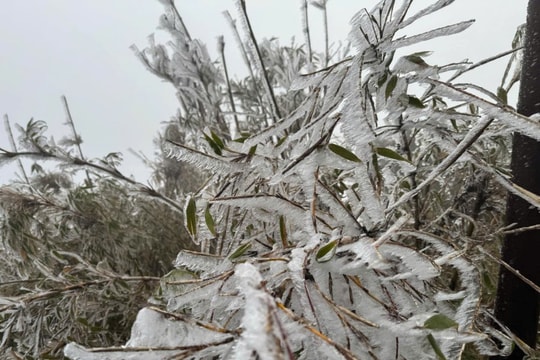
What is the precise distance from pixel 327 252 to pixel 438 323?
104mm

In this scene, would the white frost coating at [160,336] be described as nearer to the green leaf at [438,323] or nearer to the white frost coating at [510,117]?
the green leaf at [438,323]

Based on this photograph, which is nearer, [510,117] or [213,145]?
[510,117]

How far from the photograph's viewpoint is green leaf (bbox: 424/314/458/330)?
380 millimetres

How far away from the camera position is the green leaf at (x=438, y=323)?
38 cm

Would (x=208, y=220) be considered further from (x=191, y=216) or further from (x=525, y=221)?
(x=525, y=221)

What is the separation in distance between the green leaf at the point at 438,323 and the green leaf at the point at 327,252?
9 cm

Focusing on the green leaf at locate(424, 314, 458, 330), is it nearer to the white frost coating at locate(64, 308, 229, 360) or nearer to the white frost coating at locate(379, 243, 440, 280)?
the white frost coating at locate(379, 243, 440, 280)

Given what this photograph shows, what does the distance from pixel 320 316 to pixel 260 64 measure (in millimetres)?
717

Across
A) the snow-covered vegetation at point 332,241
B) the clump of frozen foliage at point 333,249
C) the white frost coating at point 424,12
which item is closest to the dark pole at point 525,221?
the snow-covered vegetation at point 332,241

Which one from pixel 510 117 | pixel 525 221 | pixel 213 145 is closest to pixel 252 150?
pixel 213 145

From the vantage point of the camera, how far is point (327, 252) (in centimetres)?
40

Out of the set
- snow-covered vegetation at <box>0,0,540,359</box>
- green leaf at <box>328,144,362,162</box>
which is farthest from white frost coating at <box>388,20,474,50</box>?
green leaf at <box>328,144,362,162</box>

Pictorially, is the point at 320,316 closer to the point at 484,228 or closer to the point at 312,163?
the point at 312,163

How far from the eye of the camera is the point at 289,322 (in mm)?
320
